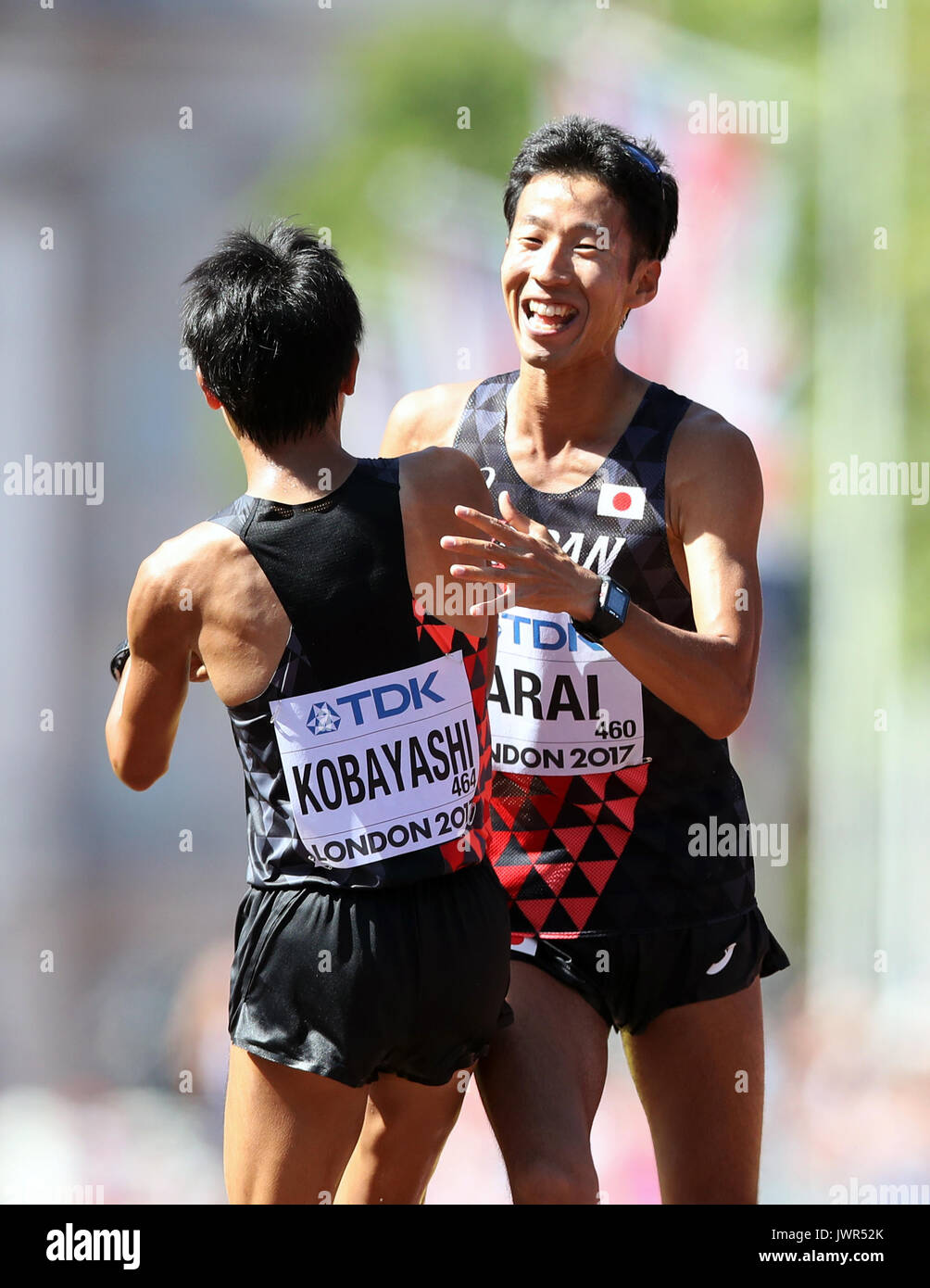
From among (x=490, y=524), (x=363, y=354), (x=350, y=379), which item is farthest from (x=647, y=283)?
(x=363, y=354)

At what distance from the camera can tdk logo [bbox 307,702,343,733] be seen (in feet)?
6.98

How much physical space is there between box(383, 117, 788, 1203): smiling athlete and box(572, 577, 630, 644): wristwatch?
1.00 feet

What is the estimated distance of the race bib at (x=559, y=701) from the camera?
103 inches

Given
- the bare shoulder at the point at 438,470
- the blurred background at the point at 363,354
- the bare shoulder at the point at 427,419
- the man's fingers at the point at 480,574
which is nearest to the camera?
the man's fingers at the point at 480,574

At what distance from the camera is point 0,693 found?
4395 millimetres

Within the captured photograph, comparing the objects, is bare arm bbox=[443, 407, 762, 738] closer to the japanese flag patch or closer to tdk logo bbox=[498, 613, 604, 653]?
the japanese flag patch

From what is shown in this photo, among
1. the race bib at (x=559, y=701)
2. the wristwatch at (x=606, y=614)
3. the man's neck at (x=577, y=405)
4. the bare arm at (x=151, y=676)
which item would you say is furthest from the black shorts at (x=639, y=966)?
the man's neck at (x=577, y=405)

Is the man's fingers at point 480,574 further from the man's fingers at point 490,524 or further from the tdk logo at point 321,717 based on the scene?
the tdk logo at point 321,717

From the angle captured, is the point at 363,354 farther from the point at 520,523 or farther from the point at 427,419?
the point at 520,523

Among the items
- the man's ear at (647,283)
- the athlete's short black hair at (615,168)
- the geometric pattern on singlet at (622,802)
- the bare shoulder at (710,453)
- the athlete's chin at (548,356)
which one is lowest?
the geometric pattern on singlet at (622,802)

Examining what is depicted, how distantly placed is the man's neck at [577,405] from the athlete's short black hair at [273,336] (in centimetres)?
57

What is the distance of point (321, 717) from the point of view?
84.0 inches

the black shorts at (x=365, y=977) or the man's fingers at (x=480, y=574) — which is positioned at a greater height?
the man's fingers at (x=480, y=574)

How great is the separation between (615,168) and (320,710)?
118cm
